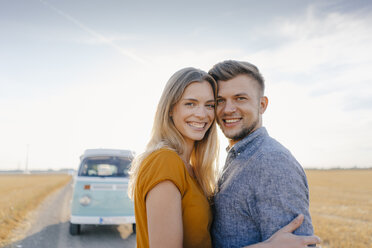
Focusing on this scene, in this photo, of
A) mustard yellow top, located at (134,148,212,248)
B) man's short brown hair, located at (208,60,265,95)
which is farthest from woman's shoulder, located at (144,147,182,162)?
man's short brown hair, located at (208,60,265,95)

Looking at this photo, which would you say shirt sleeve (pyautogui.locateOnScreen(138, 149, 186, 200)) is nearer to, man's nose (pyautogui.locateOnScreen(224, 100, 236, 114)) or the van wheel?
man's nose (pyautogui.locateOnScreen(224, 100, 236, 114))

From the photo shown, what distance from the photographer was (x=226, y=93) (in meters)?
2.87

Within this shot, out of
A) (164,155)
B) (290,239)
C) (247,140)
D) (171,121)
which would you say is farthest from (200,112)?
(290,239)

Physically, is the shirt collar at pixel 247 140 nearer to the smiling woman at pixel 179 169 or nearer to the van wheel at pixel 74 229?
the smiling woman at pixel 179 169

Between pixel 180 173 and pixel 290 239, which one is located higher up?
pixel 180 173

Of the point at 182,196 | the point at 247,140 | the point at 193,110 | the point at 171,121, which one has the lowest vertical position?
the point at 182,196

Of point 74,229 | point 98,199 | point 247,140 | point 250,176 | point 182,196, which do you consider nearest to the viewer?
point 250,176

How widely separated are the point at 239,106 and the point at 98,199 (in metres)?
5.92

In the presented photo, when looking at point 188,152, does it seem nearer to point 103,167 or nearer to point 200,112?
point 200,112

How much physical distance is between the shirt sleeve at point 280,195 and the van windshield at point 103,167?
6630 millimetres

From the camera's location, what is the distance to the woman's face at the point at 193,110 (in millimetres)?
2686

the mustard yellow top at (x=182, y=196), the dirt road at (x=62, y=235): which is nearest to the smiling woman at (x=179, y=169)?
the mustard yellow top at (x=182, y=196)

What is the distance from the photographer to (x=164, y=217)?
205 cm

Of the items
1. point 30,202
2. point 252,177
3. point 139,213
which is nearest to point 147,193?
point 139,213
